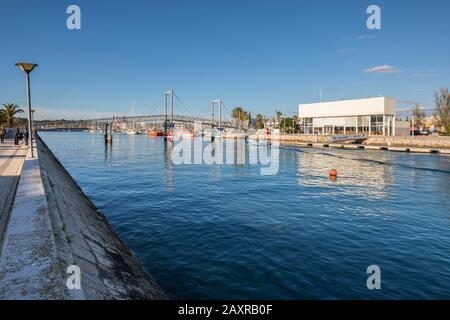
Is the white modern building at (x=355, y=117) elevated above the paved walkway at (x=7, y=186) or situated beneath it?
elevated above

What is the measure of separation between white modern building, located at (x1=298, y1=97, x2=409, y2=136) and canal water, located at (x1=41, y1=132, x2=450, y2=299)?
3016 inches

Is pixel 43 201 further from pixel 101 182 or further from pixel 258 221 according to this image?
pixel 101 182

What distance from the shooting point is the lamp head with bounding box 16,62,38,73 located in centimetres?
2025

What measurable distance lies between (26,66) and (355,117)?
3892 inches

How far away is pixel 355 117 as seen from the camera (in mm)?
102188

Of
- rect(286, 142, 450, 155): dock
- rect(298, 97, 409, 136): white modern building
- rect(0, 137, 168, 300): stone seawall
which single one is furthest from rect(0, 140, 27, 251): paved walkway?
rect(298, 97, 409, 136): white modern building

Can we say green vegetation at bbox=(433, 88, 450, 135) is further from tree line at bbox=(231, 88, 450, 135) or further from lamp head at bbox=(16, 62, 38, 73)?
lamp head at bbox=(16, 62, 38, 73)

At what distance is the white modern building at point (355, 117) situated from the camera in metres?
97.1

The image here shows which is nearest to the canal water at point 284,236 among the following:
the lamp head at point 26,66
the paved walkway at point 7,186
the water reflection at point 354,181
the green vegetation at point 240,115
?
the water reflection at point 354,181

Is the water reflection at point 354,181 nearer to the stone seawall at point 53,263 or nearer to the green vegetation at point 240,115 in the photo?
the stone seawall at point 53,263

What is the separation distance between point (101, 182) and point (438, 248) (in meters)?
25.8

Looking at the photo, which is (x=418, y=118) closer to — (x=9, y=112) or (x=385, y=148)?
(x=385, y=148)

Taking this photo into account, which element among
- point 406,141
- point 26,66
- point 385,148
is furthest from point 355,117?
point 26,66

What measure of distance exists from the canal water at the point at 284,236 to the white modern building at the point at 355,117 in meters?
76.6
